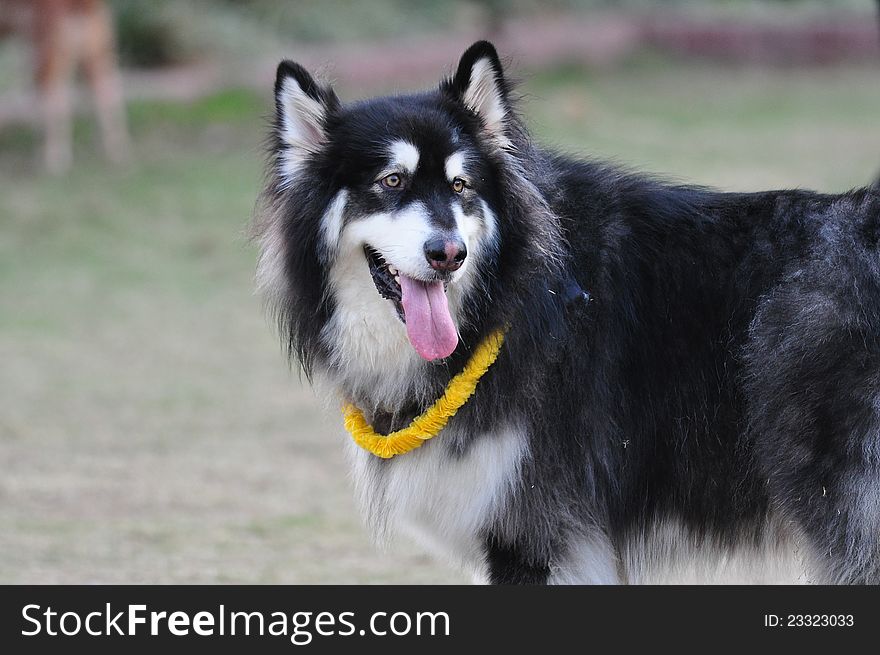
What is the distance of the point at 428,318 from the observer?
171 inches

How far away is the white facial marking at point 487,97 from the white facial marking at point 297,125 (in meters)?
0.54

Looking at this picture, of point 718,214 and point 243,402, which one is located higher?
point 243,402

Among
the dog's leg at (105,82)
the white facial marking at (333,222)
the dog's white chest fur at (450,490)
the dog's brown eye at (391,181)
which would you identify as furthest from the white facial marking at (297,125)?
the dog's leg at (105,82)

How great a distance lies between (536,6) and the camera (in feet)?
71.1

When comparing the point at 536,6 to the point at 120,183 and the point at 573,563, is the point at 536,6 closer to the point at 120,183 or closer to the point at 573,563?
the point at 120,183

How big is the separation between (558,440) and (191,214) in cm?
1109

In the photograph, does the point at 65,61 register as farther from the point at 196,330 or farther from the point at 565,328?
the point at 565,328

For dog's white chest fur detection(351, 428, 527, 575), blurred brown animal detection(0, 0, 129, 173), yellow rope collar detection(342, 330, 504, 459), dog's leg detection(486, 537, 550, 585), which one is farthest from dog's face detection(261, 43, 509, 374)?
blurred brown animal detection(0, 0, 129, 173)

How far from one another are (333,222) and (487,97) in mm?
730

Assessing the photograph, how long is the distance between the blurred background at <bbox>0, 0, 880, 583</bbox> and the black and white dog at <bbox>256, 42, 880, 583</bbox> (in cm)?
56

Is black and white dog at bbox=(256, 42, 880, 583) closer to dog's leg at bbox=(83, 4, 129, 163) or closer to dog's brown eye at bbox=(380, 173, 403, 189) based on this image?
dog's brown eye at bbox=(380, 173, 403, 189)

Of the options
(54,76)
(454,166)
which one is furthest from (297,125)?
(54,76)

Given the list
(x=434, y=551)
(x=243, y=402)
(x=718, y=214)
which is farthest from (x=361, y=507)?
(x=243, y=402)

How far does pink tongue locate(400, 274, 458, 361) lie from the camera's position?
4.33 m
